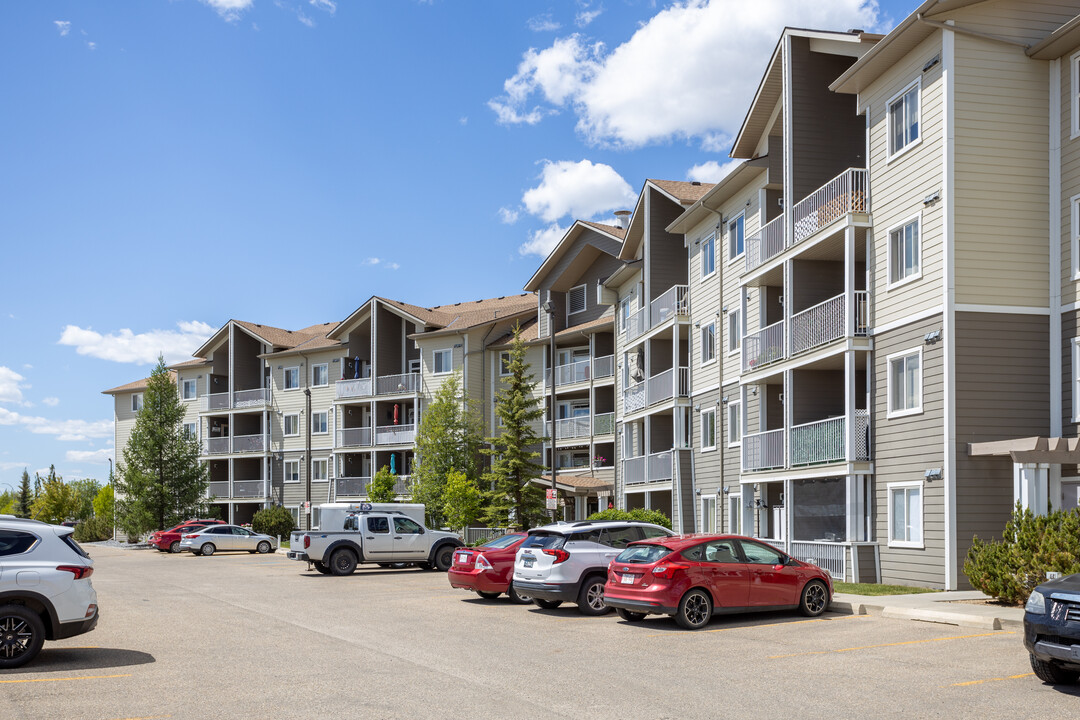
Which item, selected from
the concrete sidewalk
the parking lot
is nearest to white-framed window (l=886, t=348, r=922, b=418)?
the concrete sidewalk

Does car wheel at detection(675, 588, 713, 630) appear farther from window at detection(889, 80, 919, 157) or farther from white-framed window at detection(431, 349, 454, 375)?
white-framed window at detection(431, 349, 454, 375)

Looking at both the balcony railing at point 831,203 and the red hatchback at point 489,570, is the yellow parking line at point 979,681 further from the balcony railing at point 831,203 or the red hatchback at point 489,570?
the balcony railing at point 831,203

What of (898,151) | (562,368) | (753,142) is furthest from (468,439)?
(898,151)

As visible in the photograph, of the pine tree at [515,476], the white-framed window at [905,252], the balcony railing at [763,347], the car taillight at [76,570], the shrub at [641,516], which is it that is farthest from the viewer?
the pine tree at [515,476]

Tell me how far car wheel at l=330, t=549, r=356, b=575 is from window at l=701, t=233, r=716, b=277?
15.1m

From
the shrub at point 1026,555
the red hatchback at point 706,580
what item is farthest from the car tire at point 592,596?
the shrub at point 1026,555

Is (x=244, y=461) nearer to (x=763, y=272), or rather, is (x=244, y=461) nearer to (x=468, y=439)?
(x=468, y=439)

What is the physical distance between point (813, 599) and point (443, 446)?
108 feet

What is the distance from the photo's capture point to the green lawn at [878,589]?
21109 mm

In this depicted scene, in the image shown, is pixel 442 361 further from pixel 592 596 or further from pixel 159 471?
pixel 592 596

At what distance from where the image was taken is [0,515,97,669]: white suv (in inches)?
494

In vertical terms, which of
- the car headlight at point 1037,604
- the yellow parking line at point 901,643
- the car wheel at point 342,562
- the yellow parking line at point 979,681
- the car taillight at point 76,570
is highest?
the car taillight at point 76,570

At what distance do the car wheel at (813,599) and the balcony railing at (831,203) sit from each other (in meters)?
10.1

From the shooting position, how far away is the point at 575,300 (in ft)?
177
